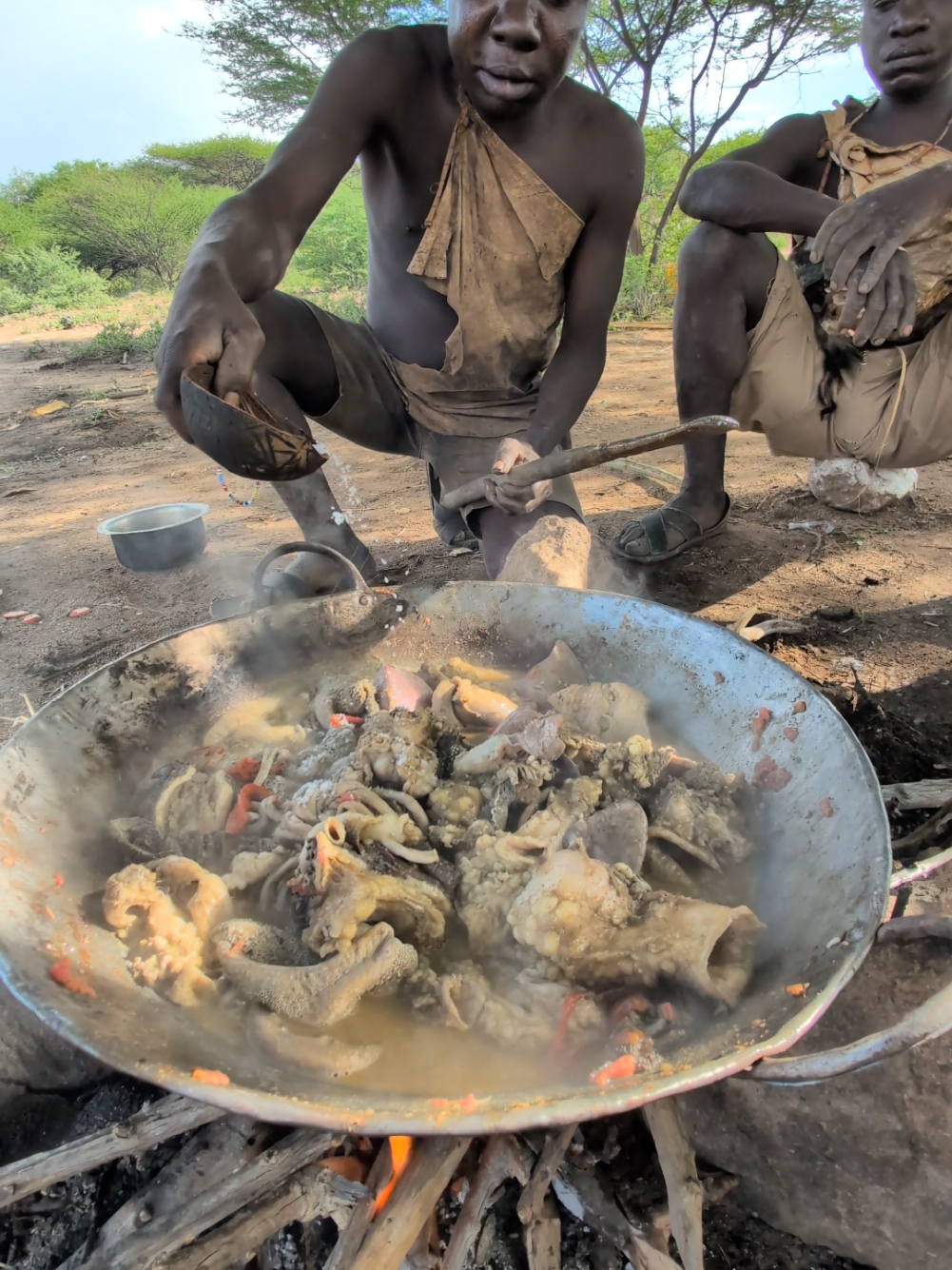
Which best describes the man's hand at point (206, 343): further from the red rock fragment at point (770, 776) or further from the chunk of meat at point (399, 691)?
the red rock fragment at point (770, 776)

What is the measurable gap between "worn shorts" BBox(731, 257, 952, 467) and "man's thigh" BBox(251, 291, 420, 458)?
5.08ft

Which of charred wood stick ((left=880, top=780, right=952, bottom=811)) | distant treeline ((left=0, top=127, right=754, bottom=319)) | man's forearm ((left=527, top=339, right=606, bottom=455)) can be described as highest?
distant treeline ((left=0, top=127, right=754, bottom=319))

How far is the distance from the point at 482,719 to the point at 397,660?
0.46 m

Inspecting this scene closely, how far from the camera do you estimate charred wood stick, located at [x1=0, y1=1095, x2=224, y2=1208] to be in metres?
1.20

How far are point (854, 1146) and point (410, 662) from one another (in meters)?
1.47

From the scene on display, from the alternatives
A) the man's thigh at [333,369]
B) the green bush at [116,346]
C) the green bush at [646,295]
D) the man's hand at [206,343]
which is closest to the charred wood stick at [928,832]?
the man's hand at [206,343]

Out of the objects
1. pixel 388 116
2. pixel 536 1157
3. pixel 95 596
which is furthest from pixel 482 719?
pixel 95 596

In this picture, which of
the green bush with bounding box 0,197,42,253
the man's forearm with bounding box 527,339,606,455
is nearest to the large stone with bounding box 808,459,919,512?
the man's forearm with bounding box 527,339,606,455

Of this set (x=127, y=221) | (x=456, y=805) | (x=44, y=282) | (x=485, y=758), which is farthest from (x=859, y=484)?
(x=127, y=221)

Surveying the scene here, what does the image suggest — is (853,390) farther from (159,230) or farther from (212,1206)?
(159,230)

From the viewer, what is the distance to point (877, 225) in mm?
2467

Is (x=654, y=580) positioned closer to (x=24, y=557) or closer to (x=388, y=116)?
(x=388, y=116)

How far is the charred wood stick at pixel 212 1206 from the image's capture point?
1.13 meters

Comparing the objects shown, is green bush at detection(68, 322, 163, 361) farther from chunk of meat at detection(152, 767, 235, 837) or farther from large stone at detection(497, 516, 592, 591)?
chunk of meat at detection(152, 767, 235, 837)
